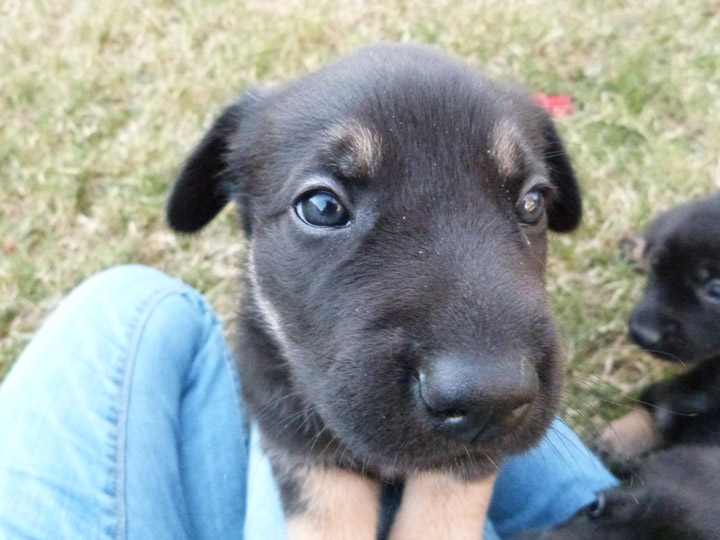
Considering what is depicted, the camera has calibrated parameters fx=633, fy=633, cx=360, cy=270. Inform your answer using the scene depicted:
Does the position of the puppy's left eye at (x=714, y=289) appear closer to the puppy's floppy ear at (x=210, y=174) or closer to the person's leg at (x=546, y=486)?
the person's leg at (x=546, y=486)

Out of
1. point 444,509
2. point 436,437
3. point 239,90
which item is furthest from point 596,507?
point 239,90

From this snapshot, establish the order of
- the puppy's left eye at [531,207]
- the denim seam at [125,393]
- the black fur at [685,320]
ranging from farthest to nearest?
1. the black fur at [685,320]
2. the denim seam at [125,393]
3. the puppy's left eye at [531,207]

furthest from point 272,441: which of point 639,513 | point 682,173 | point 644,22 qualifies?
point 644,22

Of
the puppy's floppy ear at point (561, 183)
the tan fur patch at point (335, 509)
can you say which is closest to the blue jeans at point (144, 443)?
the tan fur patch at point (335, 509)

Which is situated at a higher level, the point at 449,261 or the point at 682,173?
the point at 449,261

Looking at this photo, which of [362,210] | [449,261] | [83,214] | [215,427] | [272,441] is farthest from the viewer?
[83,214]

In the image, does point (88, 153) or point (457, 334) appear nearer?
point (457, 334)

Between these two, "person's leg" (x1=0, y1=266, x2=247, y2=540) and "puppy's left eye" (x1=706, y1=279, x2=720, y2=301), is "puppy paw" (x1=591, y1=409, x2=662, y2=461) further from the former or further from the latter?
"person's leg" (x1=0, y1=266, x2=247, y2=540)

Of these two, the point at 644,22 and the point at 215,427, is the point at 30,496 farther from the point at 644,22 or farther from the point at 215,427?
the point at 644,22
